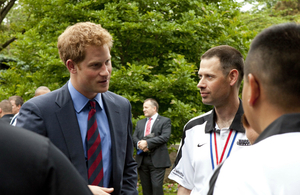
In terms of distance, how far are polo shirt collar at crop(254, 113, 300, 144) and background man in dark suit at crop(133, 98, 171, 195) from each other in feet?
22.4

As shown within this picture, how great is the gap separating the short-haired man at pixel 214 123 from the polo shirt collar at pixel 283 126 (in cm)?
154

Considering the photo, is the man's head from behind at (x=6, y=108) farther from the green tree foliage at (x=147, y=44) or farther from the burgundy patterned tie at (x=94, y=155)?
the burgundy patterned tie at (x=94, y=155)

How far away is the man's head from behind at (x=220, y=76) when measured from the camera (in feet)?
9.48

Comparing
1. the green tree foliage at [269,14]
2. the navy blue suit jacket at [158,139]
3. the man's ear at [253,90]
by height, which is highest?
the green tree foliage at [269,14]

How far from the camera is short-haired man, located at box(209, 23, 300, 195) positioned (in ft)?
3.47

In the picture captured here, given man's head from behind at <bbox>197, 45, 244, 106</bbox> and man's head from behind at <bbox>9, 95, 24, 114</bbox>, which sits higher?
man's head from behind at <bbox>197, 45, 244, 106</bbox>

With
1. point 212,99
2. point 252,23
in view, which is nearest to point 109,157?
point 212,99

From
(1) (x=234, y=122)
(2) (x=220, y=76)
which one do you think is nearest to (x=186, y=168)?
(1) (x=234, y=122)

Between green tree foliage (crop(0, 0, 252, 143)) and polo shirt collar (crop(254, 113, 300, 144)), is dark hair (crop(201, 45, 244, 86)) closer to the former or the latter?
polo shirt collar (crop(254, 113, 300, 144))

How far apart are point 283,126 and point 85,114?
5.69 ft

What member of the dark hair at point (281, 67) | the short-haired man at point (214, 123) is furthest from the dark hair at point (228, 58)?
the dark hair at point (281, 67)

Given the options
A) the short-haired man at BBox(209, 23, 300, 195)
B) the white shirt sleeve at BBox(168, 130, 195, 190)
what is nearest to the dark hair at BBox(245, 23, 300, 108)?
the short-haired man at BBox(209, 23, 300, 195)

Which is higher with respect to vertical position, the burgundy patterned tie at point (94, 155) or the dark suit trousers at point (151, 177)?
the burgundy patterned tie at point (94, 155)

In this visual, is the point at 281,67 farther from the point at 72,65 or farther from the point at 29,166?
the point at 72,65
